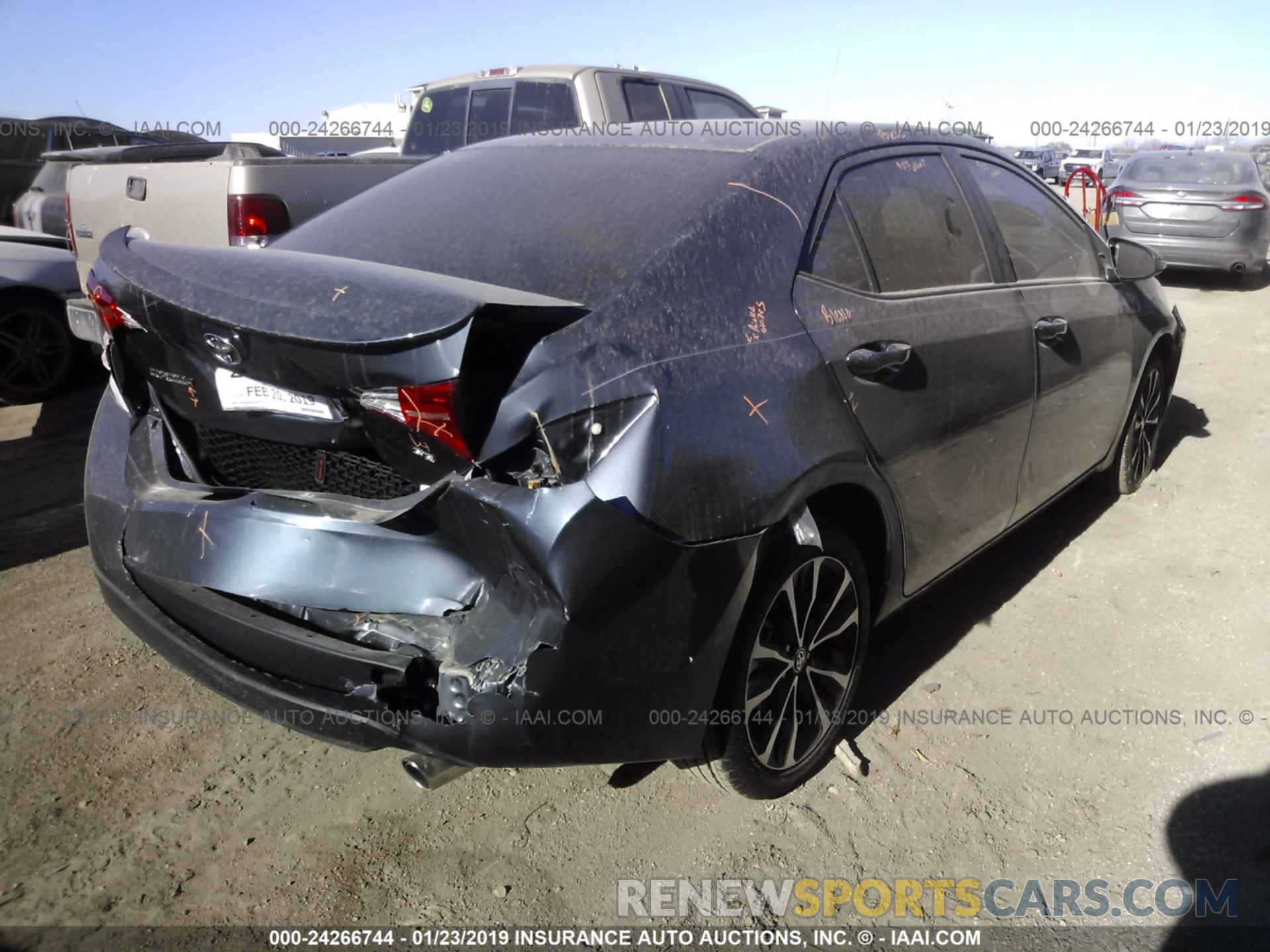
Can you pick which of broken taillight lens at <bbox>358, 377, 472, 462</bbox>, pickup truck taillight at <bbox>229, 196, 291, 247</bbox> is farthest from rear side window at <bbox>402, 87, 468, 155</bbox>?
broken taillight lens at <bbox>358, 377, 472, 462</bbox>

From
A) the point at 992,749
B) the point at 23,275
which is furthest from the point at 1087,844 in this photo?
the point at 23,275

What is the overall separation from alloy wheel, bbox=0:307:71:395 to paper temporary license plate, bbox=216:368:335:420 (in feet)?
17.4

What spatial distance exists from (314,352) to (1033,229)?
2.94 meters

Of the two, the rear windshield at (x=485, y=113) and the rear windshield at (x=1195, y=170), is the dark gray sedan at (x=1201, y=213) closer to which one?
the rear windshield at (x=1195, y=170)

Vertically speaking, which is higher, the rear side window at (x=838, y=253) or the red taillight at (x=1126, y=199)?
the rear side window at (x=838, y=253)

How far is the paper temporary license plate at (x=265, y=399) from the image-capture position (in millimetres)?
2195

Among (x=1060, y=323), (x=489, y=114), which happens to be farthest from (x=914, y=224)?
(x=489, y=114)

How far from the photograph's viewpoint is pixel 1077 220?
14.0 feet

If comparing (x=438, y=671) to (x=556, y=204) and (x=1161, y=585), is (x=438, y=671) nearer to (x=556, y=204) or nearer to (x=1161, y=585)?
(x=556, y=204)

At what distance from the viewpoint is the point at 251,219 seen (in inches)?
213

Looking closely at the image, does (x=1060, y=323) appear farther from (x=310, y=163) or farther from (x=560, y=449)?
(x=310, y=163)

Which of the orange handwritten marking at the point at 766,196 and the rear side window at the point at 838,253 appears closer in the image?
the orange handwritten marking at the point at 766,196

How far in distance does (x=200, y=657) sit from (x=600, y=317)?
49.2 inches

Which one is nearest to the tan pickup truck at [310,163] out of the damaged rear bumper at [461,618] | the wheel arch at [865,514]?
the wheel arch at [865,514]
